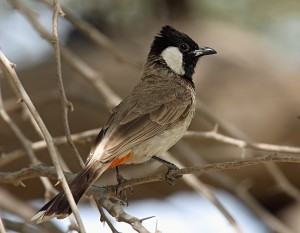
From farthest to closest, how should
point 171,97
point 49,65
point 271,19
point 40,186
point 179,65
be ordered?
point 271,19, point 49,65, point 40,186, point 179,65, point 171,97

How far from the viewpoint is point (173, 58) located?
4.57 metres

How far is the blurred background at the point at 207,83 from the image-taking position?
17.9 feet

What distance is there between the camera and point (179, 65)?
4.61m

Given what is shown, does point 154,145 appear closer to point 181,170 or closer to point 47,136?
point 181,170

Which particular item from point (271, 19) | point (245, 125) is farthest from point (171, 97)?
point (271, 19)

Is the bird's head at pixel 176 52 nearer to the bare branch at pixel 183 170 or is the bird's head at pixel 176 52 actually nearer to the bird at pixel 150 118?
the bird at pixel 150 118

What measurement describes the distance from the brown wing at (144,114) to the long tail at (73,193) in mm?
86

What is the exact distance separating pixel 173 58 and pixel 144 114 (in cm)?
69

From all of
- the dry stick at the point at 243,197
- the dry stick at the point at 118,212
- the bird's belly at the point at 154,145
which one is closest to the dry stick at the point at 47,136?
the dry stick at the point at 118,212

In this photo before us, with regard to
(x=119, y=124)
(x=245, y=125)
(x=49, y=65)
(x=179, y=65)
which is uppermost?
(x=49, y=65)

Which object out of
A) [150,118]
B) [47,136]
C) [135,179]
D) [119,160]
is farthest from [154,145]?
[47,136]

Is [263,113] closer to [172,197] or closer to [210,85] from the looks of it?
[210,85]

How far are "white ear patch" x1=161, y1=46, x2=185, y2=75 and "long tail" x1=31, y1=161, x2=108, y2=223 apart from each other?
128 cm

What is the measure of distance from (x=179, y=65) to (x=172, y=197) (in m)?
1.41
